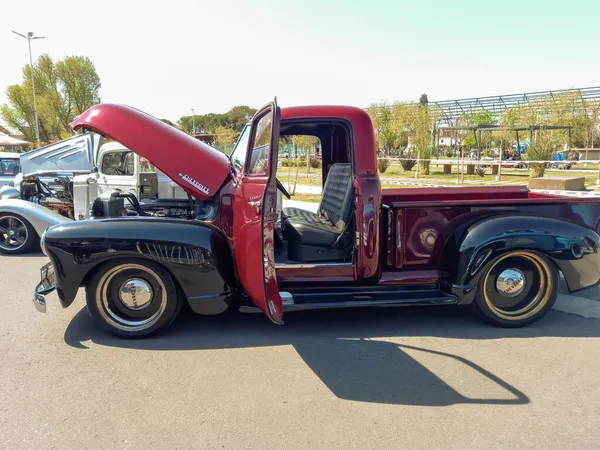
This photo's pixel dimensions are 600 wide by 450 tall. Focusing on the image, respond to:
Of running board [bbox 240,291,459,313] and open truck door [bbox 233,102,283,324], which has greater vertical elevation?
open truck door [bbox 233,102,283,324]

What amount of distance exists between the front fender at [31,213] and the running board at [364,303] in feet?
16.4

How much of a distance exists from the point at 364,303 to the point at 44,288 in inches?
110

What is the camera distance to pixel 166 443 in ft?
7.92

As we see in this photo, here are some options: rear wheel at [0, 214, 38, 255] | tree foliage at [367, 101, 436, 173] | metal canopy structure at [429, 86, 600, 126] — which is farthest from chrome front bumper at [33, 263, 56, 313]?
metal canopy structure at [429, 86, 600, 126]

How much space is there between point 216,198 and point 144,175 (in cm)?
418

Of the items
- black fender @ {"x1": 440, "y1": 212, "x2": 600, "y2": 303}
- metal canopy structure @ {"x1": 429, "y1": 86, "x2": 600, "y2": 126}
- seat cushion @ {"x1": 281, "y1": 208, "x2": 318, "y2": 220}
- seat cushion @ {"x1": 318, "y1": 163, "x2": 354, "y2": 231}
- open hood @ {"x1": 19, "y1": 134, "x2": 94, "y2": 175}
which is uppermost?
metal canopy structure @ {"x1": 429, "y1": 86, "x2": 600, "y2": 126}

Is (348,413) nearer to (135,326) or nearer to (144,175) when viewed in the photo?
(135,326)

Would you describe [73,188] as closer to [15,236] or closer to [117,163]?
[117,163]

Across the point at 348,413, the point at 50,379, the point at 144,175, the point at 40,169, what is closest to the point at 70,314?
the point at 50,379

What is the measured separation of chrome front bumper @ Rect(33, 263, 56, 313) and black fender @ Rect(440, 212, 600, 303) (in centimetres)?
352

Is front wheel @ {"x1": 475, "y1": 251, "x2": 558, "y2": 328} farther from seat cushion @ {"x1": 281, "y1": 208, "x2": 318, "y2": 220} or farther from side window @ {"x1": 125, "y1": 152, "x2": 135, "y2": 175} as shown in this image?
side window @ {"x1": 125, "y1": 152, "x2": 135, "y2": 175}

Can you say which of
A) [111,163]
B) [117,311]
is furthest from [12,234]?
[117,311]

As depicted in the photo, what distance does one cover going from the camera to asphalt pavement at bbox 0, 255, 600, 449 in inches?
97.8

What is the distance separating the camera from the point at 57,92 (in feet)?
139
